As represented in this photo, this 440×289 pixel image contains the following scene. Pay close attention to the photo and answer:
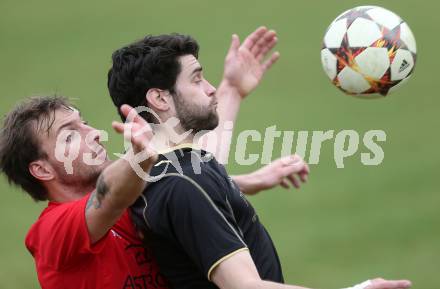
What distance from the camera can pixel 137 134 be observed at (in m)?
5.25

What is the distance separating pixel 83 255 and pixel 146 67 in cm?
137

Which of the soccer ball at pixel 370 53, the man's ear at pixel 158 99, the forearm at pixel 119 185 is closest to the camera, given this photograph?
the forearm at pixel 119 185

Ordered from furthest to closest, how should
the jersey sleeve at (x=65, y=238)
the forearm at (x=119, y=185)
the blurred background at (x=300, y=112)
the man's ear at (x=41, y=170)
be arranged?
the blurred background at (x=300, y=112)
the man's ear at (x=41, y=170)
the jersey sleeve at (x=65, y=238)
the forearm at (x=119, y=185)

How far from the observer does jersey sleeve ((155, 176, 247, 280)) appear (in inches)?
231

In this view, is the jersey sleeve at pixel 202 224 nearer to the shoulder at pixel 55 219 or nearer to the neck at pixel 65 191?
the shoulder at pixel 55 219

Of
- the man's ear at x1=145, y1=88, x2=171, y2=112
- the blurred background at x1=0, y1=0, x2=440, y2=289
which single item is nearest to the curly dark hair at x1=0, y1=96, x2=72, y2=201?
the man's ear at x1=145, y1=88, x2=171, y2=112

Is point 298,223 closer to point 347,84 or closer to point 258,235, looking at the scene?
point 347,84

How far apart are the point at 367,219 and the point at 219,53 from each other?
689cm

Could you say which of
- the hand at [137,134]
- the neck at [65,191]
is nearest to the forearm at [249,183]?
the neck at [65,191]

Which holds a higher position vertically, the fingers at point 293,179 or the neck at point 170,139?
the neck at point 170,139

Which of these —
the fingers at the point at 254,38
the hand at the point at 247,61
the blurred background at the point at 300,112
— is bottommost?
the blurred background at the point at 300,112

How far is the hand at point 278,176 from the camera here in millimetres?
7480

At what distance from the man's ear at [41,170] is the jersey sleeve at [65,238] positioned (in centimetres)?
43

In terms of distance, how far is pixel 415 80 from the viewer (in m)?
17.0
